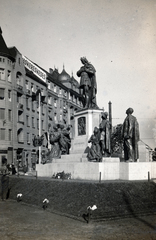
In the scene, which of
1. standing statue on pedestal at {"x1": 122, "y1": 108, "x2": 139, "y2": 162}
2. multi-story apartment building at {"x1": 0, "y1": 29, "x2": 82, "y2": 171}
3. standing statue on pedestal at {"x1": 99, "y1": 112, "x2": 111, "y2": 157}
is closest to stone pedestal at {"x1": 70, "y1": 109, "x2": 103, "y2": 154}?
standing statue on pedestal at {"x1": 99, "y1": 112, "x2": 111, "y2": 157}

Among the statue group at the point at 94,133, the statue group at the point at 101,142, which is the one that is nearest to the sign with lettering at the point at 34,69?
the statue group at the point at 94,133

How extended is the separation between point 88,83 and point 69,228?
13449mm

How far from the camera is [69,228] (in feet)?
30.9

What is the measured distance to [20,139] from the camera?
2089 inches

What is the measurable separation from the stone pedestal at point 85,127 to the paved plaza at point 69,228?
27.8ft

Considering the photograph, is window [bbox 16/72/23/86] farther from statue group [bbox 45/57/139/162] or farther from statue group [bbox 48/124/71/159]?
statue group [bbox 48/124/71/159]

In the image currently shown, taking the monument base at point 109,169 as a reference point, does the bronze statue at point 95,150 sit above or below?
above

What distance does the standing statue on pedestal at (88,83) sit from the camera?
69.8 ft

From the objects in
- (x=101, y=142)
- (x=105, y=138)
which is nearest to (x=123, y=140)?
(x=105, y=138)

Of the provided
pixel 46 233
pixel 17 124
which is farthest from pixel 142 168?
pixel 17 124

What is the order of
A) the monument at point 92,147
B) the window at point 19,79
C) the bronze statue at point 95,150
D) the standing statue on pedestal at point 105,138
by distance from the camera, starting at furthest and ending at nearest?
the window at point 19,79 < the standing statue on pedestal at point 105,138 < the bronze statue at point 95,150 < the monument at point 92,147

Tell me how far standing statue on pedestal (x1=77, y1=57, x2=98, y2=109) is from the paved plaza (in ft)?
34.9

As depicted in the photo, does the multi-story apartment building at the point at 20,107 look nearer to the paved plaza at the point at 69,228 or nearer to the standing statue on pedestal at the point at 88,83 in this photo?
the standing statue on pedestal at the point at 88,83

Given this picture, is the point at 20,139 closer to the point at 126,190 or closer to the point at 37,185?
the point at 37,185
